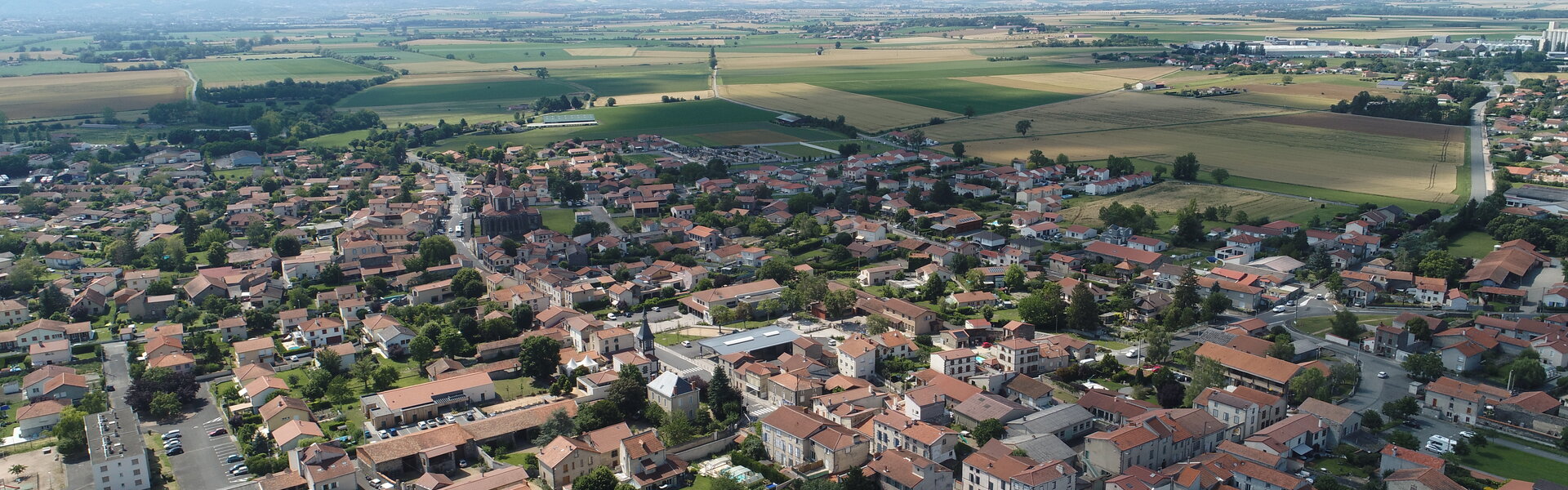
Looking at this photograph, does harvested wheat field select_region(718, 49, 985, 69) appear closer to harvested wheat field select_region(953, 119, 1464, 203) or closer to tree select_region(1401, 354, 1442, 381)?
harvested wheat field select_region(953, 119, 1464, 203)

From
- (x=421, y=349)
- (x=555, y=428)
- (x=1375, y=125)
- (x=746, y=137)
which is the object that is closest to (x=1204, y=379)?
(x=555, y=428)

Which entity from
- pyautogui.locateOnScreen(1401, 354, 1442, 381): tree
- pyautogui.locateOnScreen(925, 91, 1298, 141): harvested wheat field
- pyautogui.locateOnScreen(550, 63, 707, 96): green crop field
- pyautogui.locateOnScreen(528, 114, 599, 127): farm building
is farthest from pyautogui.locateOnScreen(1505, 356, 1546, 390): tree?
pyautogui.locateOnScreen(550, 63, 707, 96): green crop field

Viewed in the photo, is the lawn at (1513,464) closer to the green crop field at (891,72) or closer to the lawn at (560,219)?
the lawn at (560,219)

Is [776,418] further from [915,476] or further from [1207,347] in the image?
[1207,347]

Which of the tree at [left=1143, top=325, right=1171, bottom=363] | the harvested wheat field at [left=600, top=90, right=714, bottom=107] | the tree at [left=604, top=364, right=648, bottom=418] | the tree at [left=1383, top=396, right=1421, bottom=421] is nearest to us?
the tree at [left=1383, top=396, right=1421, bottom=421]

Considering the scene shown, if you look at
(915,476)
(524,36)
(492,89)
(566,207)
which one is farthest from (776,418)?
(524,36)

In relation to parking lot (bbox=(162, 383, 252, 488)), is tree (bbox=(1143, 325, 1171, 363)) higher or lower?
higher
